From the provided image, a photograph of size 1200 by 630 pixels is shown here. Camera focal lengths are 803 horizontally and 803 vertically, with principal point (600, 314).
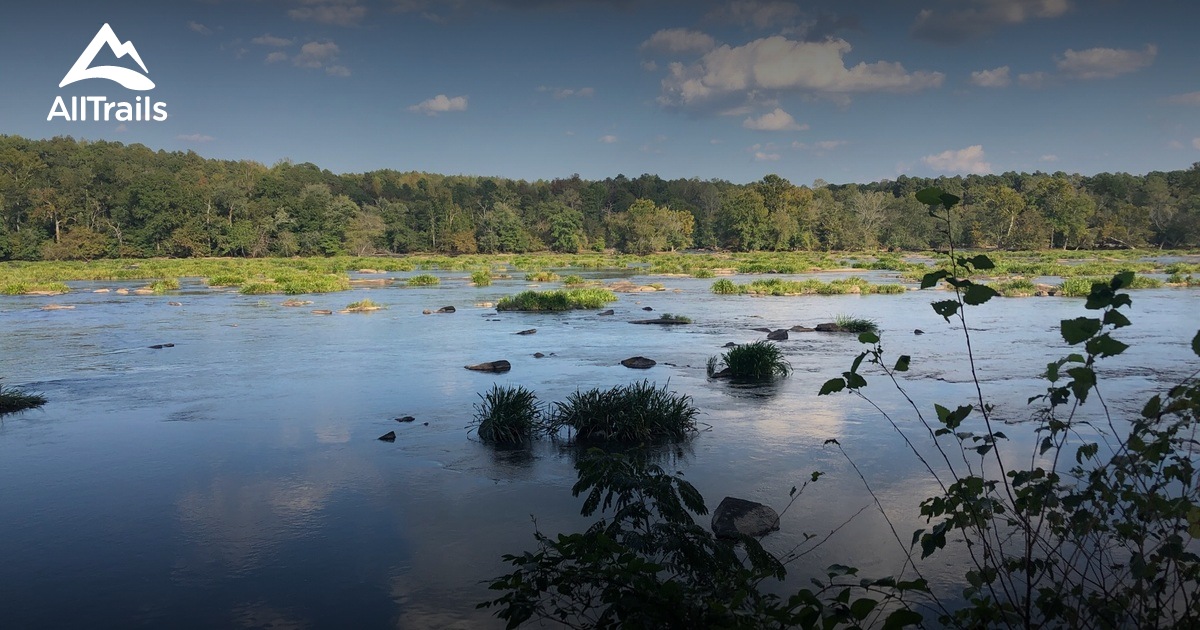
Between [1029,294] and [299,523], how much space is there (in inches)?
1518

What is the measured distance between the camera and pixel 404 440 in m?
12.5

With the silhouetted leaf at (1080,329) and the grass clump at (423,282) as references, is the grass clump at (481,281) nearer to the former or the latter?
the grass clump at (423,282)

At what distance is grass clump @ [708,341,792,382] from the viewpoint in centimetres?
1766

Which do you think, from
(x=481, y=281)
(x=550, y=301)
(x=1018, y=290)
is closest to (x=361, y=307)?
(x=550, y=301)

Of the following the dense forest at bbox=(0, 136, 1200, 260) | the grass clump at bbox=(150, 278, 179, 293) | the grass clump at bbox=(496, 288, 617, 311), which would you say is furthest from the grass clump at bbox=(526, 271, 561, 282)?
the dense forest at bbox=(0, 136, 1200, 260)

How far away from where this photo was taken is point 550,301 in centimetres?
3497

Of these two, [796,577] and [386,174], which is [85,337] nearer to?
[796,577]

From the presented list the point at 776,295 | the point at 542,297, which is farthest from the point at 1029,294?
the point at 542,297

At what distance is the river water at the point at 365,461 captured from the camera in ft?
24.3

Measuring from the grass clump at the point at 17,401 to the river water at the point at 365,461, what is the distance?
0.30 m

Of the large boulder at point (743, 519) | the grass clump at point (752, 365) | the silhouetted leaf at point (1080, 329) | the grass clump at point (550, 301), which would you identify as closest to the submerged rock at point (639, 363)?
the grass clump at point (752, 365)

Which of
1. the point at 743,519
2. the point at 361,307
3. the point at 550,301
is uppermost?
the point at 550,301

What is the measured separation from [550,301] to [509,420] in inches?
889

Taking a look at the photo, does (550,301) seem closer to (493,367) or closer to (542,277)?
(493,367)
